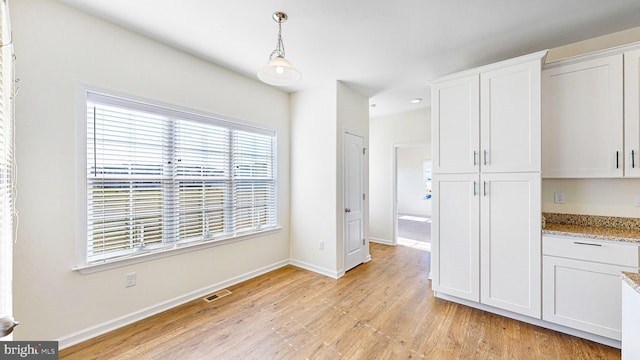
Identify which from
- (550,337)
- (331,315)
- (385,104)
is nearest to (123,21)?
(331,315)

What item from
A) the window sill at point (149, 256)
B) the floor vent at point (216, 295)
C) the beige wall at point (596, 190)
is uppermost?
the beige wall at point (596, 190)

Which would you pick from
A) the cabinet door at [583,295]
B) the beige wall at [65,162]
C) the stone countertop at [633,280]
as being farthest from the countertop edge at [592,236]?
the beige wall at [65,162]

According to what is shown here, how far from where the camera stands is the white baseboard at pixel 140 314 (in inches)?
80.7

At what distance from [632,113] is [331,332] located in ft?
10.2

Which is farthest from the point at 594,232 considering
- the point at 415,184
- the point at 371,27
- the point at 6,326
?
the point at 415,184

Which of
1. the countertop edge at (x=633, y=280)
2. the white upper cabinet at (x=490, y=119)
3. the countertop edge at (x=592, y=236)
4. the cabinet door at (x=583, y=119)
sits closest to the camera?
the countertop edge at (x=633, y=280)

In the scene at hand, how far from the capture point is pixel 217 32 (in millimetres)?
2385

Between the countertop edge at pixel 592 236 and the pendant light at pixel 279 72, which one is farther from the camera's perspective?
the countertop edge at pixel 592 236

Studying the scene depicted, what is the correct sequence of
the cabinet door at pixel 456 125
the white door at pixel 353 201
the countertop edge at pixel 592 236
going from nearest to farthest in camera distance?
the countertop edge at pixel 592 236
the cabinet door at pixel 456 125
the white door at pixel 353 201

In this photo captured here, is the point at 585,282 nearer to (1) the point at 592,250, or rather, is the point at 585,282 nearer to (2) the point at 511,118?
(1) the point at 592,250

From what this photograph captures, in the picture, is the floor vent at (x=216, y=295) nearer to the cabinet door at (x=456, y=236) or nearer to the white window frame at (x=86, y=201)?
the white window frame at (x=86, y=201)

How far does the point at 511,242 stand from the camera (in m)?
2.41

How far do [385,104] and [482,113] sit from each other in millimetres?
2202

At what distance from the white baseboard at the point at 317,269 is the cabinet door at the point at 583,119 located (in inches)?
100
